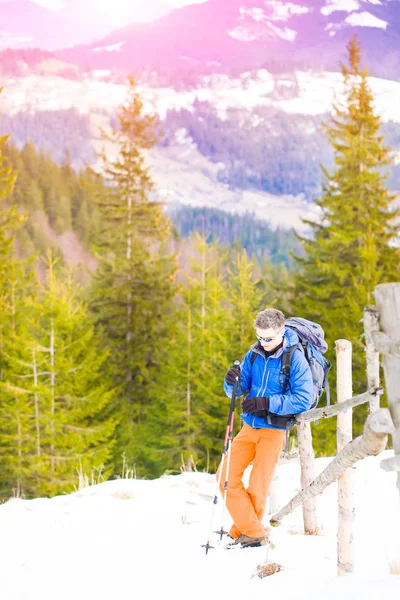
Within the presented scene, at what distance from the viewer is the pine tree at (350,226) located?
20609 mm

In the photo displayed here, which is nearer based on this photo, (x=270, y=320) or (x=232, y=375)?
(x=270, y=320)

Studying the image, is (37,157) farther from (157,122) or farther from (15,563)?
(15,563)

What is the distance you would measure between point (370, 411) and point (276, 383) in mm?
1546

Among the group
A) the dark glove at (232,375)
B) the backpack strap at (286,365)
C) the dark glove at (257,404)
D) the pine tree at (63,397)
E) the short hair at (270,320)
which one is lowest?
the pine tree at (63,397)

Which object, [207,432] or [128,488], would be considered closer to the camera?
[128,488]

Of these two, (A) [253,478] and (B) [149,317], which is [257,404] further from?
(B) [149,317]

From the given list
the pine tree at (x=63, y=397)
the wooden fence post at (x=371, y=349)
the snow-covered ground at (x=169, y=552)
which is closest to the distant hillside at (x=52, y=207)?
the pine tree at (x=63, y=397)

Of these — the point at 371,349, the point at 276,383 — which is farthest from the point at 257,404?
the point at 371,349

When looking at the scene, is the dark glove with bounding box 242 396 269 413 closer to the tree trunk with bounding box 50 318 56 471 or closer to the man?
the man

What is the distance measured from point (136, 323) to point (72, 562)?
23.3m

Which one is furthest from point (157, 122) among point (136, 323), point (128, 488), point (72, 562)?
point (72, 562)

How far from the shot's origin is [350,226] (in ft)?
70.4

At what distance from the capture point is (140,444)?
24.7 metres

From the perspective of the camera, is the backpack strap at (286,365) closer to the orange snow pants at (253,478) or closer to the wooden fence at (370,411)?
the wooden fence at (370,411)
